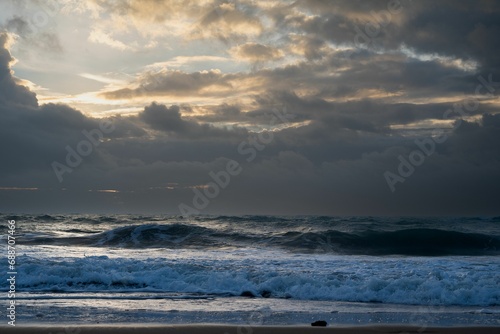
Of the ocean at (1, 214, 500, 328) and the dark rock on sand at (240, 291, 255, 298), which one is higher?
the ocean at (1, 214, 500, 328)

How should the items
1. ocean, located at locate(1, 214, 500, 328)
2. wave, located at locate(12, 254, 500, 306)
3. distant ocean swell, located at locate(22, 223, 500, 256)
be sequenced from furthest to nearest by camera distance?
distant ocean swell, located at locate(22, 223, 500, 256) < wave, located at locate(12, 254, 500, 306) < ocean, located at locate(1, 214, 500, 328)

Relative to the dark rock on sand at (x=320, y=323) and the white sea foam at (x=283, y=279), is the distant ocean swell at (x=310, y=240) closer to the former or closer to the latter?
the white sea foam at (x=283, y=279)

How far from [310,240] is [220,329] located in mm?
16720

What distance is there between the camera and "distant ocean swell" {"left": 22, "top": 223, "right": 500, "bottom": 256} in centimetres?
2380

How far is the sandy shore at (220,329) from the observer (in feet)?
26.2

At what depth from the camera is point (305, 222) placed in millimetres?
36031

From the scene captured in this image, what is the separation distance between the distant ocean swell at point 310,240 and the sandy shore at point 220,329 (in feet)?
43.5

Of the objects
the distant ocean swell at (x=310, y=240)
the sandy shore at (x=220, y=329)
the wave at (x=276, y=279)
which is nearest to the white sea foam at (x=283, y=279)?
the wave at (x=276, y=279)

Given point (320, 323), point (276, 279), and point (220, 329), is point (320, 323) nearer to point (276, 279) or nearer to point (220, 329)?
point (220, 329)

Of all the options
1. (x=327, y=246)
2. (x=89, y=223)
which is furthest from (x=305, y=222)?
(x=89, y=223)

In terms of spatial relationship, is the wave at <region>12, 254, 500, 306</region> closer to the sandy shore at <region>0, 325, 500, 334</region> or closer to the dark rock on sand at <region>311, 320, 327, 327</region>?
the sandy shore at <region>0, 325, 500, 334</region>

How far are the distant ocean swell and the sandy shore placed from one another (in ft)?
43.5

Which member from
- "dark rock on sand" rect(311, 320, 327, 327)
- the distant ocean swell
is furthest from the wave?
the distant ocean swell

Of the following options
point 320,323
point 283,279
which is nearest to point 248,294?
point 283,279
